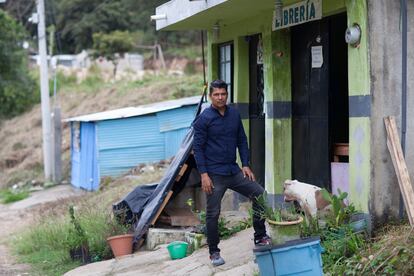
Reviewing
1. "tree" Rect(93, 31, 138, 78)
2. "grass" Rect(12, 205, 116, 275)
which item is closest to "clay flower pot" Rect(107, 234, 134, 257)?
"grass" Rect(12, 205, 116, 275)

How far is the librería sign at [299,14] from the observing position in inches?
339

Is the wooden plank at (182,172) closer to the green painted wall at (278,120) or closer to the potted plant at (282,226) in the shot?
the green painted wall at (278,120)

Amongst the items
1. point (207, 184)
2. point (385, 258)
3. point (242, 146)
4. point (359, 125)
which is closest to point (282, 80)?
point (242, 146)

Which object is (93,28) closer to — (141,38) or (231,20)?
(141,38)

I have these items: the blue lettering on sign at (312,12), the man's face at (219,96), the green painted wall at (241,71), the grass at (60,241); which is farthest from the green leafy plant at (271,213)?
the green painted wall at (241,71)

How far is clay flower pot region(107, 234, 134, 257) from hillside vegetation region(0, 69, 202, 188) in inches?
596

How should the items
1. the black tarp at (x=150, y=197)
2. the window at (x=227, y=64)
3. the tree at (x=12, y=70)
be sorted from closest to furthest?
the black tarp at (x=150, y=197)
the window at (x=227, y=64)
the tree at (x=12, y=70)

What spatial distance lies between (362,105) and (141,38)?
36.6m

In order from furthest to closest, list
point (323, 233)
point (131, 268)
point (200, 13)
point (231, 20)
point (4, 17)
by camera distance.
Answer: point (4, 17) < point (231, 20) < point (200, 13) < point (131, 268) < point (323, 233)

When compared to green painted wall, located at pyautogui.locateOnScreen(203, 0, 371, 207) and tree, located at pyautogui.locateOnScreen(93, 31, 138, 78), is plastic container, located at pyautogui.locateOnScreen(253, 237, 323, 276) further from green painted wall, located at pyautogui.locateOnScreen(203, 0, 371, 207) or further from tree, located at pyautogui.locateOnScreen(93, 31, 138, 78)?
tree, located at pyautogui.locateOnScreen(93, 31, 138, 78)

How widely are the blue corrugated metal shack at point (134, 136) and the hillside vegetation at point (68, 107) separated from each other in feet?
16.4

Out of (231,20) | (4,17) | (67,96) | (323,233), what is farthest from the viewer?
(67,96)

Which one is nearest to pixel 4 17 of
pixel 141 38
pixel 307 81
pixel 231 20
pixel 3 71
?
pixel 3 71

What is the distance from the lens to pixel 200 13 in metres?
10.4
